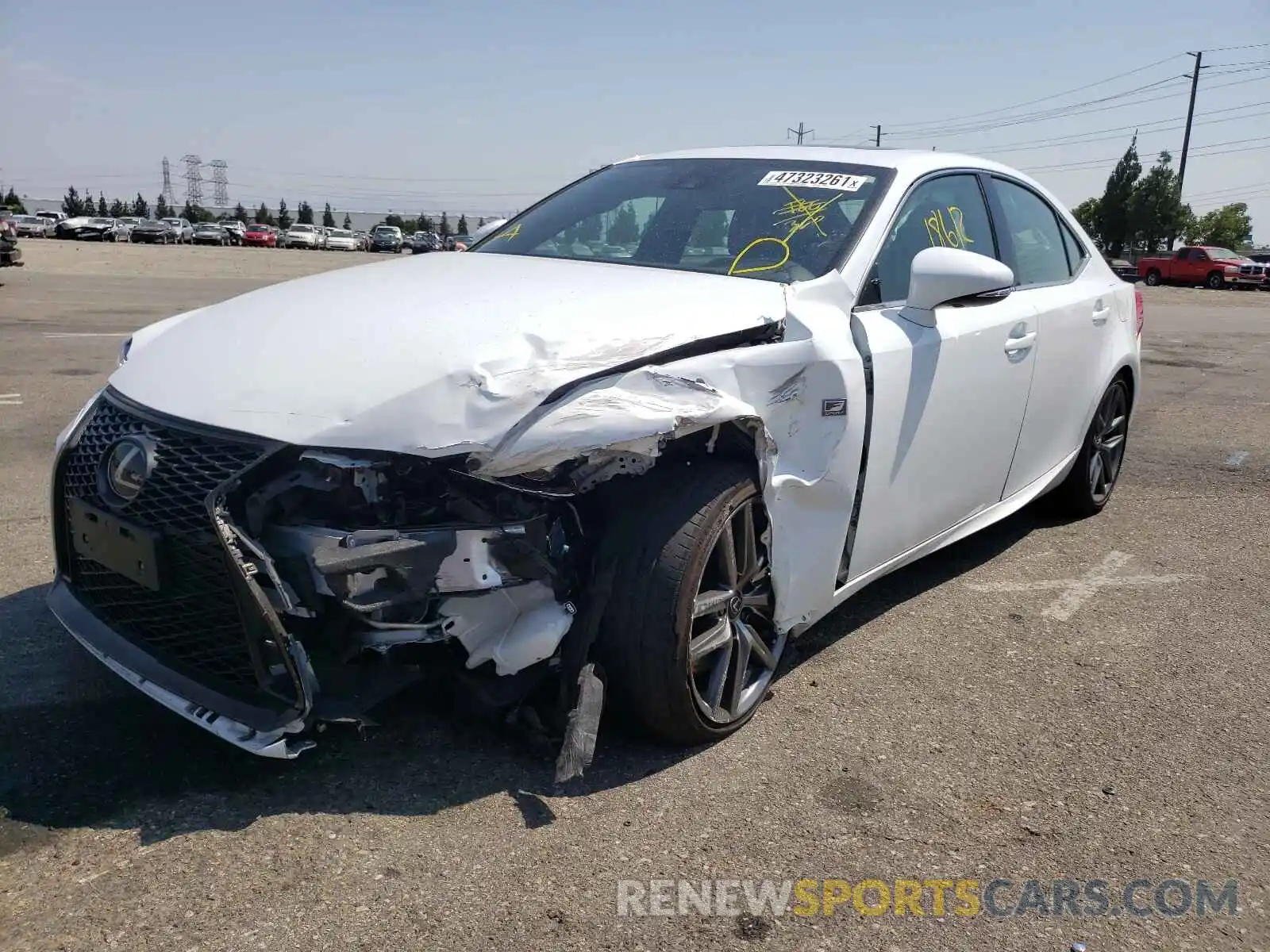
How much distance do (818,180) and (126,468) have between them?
8.00ft

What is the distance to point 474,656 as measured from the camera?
2.64 metres

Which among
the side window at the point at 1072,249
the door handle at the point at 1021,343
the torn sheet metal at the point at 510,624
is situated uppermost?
the side window at the point at 1072,249

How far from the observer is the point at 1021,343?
13.0ft

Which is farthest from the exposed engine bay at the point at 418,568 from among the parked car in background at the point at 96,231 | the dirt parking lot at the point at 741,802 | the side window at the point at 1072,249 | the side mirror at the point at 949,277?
the parked car in background at the point at 96,231

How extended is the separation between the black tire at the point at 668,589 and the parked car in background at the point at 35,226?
58.2 metres

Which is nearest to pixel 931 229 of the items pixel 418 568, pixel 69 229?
pixel 418 568

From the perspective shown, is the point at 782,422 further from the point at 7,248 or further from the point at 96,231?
the point at 96,231

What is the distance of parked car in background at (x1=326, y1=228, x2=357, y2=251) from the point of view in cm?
5831

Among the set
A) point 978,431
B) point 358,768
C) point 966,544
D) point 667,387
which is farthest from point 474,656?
point 966,544

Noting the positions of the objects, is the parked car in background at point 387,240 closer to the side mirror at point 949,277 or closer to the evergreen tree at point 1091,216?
the evergreen tree at point 1091,216

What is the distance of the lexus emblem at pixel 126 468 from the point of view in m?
2.57

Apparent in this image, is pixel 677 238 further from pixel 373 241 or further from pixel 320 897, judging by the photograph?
pixel 373 241

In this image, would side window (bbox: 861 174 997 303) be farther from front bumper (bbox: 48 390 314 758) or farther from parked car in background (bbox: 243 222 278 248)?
parked car in background (bbox: 243 222 278 248)

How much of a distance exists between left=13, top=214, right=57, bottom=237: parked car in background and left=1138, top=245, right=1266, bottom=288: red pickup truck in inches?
2013
